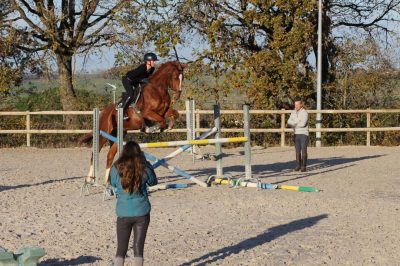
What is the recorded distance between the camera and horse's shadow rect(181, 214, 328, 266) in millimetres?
8141

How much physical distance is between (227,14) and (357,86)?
20.7ft

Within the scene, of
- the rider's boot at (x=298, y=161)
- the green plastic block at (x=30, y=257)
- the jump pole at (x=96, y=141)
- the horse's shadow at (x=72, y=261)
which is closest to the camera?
the green plastic block at (x=30, y=257)

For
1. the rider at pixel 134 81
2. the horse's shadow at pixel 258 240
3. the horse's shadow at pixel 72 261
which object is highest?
the rider at pixel 134 81

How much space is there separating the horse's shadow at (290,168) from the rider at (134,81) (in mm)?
3645

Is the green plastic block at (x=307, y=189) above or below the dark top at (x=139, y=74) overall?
below

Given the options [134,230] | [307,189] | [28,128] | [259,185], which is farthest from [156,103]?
[28,128]

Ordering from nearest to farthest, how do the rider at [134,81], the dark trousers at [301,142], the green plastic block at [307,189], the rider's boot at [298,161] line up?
the green plastic block at [307,189]
the rider at [134,81]
the dark trousers at [301,142]
the rider's boot at [298,161]

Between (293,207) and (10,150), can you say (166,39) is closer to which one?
(10,150)

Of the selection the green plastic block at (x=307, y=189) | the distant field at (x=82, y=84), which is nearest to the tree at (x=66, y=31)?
the distant field at (x=82, y=84)

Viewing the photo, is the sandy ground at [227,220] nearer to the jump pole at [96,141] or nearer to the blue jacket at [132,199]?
the jump pole at [96,141]

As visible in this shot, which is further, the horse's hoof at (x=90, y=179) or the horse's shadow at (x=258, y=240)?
the horse's hoof at (x=90, y=179)

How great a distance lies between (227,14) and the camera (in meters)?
29.8

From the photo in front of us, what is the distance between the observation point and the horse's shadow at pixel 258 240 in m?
8.14

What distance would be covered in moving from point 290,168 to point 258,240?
32.0 feet
